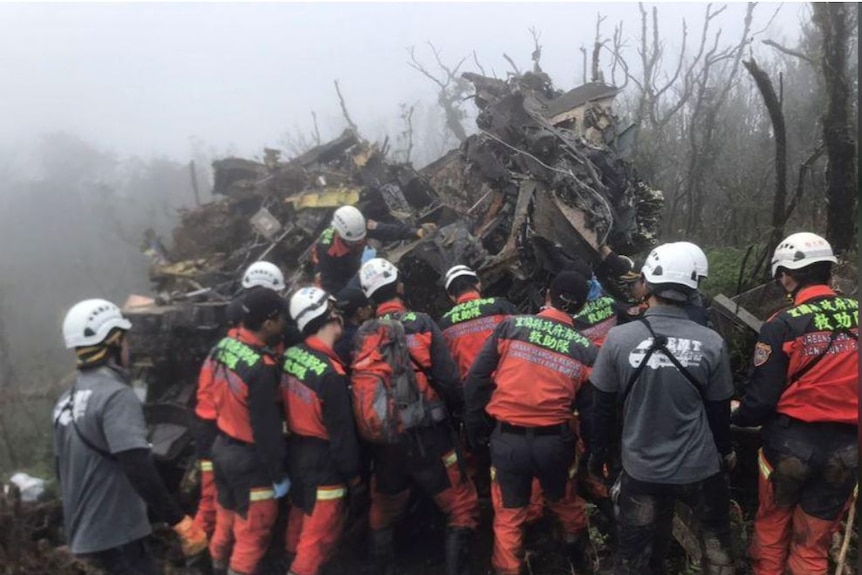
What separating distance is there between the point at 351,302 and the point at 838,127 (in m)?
5.22

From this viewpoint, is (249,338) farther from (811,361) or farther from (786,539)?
(786,539)

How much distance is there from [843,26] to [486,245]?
13.4 feet

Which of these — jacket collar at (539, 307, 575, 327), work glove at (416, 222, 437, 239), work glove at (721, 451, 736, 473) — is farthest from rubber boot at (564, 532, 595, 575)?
work glove at (416, 222, 437, 239)

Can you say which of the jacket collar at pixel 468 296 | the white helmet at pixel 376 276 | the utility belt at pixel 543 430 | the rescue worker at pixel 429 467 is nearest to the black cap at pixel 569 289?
the utility belt at pixel 543 430

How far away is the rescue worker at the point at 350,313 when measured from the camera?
14.2ft

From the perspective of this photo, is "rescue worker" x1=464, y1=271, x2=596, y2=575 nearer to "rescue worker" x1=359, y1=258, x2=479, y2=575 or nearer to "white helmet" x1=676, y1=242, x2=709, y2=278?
"rescue worker" x1=359, y1=258, x2=479, y2=575

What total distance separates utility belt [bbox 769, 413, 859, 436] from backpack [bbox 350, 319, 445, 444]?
2009mm

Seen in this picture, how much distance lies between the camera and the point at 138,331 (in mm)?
6355

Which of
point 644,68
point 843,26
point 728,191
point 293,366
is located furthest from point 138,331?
point 644,68

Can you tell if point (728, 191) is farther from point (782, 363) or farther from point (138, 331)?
point (138, 331)

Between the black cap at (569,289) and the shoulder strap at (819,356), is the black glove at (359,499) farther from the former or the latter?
the shoulder strap at (819,356)

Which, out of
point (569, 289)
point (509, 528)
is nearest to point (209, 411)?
point (509, 528)

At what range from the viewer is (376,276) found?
14.2ft

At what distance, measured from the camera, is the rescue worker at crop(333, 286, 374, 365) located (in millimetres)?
4340
